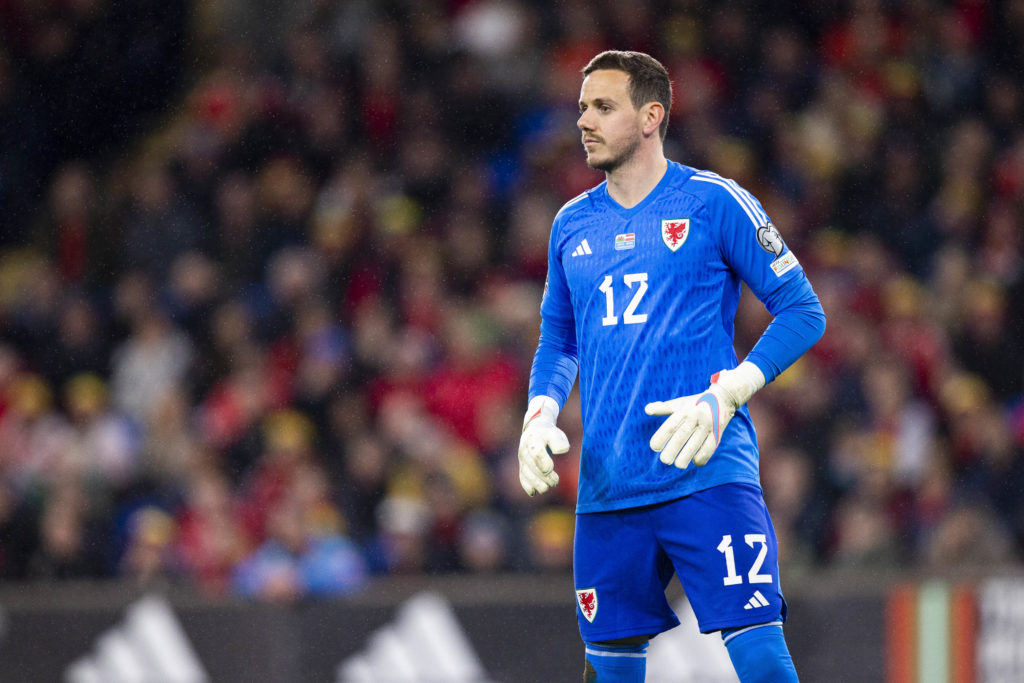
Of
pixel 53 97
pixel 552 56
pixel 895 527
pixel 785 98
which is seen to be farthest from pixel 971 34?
pixel 53 97

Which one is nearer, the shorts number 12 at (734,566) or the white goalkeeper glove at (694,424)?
the white goalkeeper glove at (694,424)

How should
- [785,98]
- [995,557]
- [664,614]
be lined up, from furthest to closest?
A: 1. [785,98]
2. [995,557]
3. [664,614]

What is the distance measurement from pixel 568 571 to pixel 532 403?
424 cm

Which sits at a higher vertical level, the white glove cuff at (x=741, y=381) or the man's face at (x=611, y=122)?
the man's face at (x=611, y=122)

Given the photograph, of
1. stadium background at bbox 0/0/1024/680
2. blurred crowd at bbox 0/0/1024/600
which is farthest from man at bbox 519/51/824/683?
blurred crowd at bbox 0/0/1024/600

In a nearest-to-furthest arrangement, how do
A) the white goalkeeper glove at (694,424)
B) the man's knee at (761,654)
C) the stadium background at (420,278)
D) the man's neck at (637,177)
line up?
the white goalkeeper glove at (694,424), the man's knee at (761,654), the man's neck at (637,177), the stadium background at (420,278)

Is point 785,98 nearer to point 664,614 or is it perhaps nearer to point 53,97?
point 53,97

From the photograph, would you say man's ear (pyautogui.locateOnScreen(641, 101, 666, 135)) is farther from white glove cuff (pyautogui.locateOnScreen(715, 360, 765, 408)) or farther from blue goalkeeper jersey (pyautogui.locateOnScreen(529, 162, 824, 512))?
white glove cuff (pyautogui.locateOnScreen(715, 360, 765, 408))

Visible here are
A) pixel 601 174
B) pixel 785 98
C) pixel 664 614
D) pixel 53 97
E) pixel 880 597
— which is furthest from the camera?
pixel 53 97

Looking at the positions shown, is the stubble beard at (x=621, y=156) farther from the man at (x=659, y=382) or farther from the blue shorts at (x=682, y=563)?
the blue shorts at (x=682, y=563)

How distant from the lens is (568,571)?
8.95 m

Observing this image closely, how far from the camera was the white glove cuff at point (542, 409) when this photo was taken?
4762 millimetres

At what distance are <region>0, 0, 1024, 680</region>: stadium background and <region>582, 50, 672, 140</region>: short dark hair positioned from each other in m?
4.63

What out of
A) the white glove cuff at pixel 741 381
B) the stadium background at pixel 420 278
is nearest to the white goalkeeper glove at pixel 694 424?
the white glove cuff at pixel 741 381
